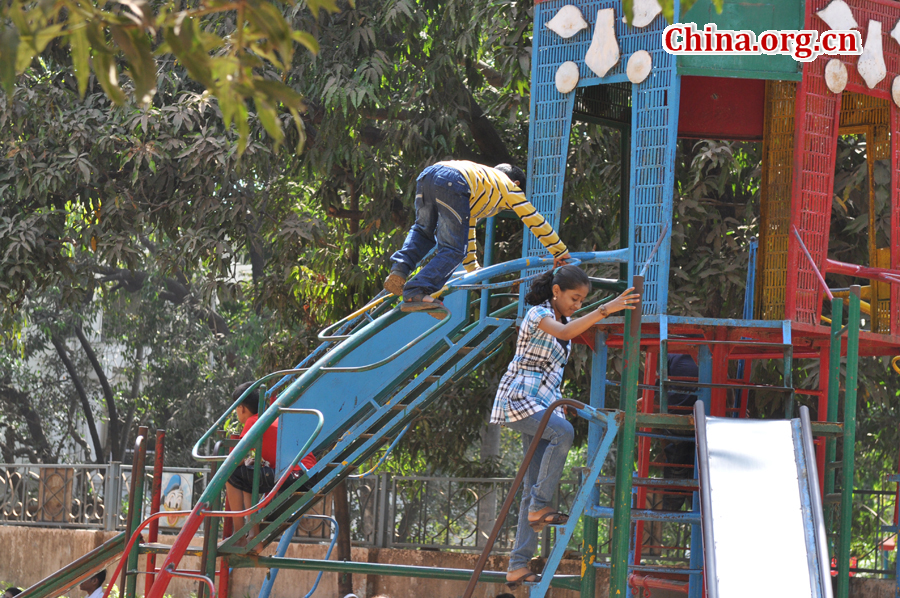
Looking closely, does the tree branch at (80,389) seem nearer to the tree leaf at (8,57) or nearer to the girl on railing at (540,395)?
the girl on railing at (540,395)

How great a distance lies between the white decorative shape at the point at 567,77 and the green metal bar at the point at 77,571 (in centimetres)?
435

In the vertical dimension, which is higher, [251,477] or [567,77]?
[567,77]

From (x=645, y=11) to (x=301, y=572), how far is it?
7.45m

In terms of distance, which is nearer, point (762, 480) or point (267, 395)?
point (762, 480)

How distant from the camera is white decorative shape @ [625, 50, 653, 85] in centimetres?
677

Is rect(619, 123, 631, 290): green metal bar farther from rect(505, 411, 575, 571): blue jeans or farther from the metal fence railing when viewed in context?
rect(505, 411, 575, 571): blue jeans

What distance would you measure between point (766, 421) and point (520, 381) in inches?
61.1

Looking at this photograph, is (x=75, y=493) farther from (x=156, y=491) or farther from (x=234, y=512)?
(x=234, y=512)

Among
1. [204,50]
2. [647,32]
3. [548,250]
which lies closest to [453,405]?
[548,250]

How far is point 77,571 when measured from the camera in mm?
7254

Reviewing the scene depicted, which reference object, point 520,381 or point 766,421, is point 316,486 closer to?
point 520,381

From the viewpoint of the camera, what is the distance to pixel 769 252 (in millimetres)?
8383

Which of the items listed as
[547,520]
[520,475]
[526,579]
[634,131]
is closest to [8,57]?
[520,475]

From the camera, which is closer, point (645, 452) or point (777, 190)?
point (645, 452)
